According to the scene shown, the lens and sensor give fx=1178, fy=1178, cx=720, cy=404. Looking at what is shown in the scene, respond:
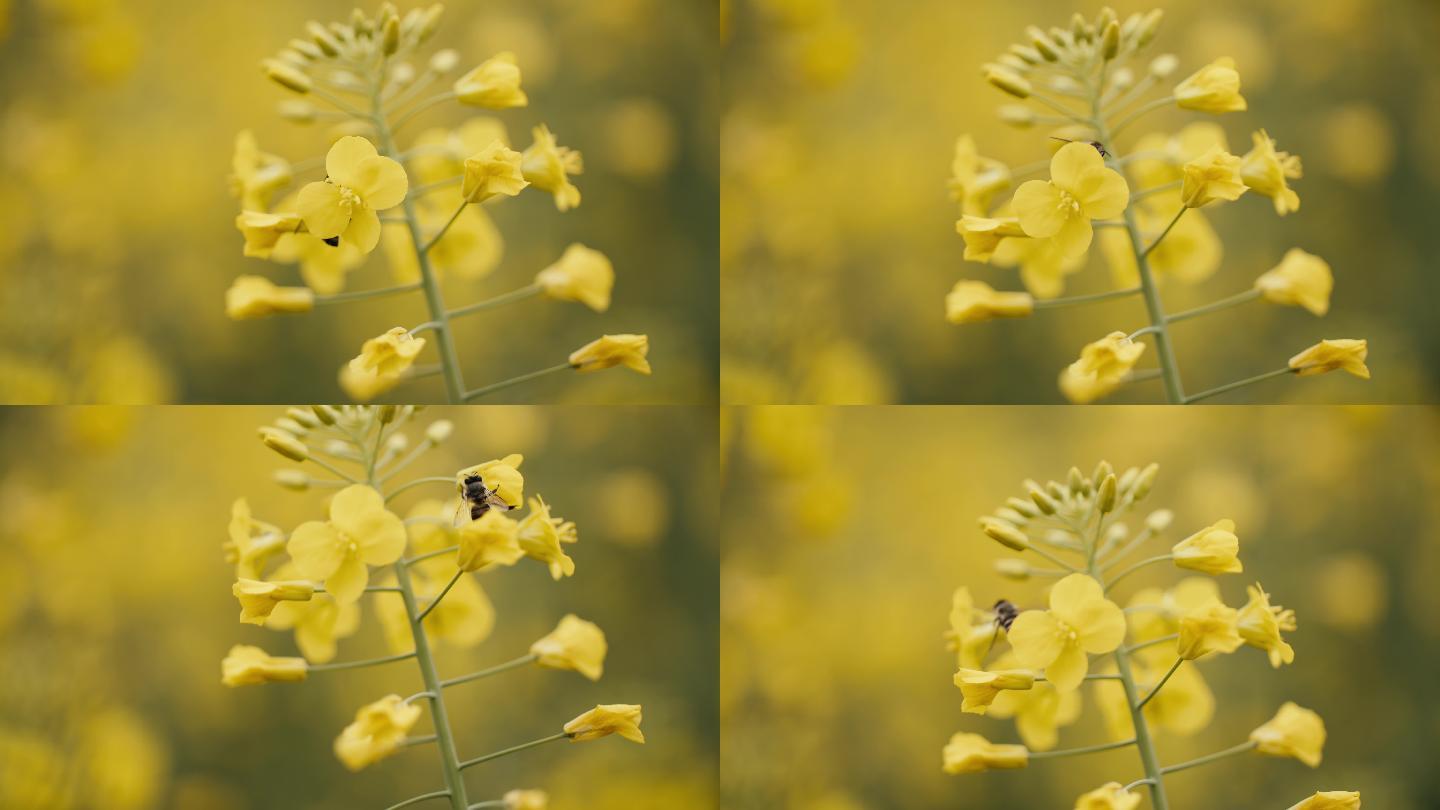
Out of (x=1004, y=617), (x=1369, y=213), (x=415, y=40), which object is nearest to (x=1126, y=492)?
(x=1004, y=617)

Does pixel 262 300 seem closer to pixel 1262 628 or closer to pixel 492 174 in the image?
pixel 492 174

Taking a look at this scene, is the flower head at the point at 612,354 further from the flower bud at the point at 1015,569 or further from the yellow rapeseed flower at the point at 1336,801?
the yellow rapeseed flower at the point at 1336,801

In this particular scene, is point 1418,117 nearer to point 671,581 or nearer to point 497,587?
point 671,581

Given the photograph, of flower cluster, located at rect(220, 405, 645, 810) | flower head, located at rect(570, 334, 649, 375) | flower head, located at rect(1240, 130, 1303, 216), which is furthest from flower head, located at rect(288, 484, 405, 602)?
flower head, located at rect(1240, 130, 1303, 216)

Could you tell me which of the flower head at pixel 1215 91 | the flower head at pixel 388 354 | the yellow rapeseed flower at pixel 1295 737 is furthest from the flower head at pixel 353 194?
the yellow rapeseed flower at pixel 1295 737

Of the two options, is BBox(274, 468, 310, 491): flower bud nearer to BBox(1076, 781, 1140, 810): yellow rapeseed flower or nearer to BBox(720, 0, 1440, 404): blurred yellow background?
BBox(720, 0, 1440, 404): blurred yellow background

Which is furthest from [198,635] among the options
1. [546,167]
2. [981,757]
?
[981,757]
